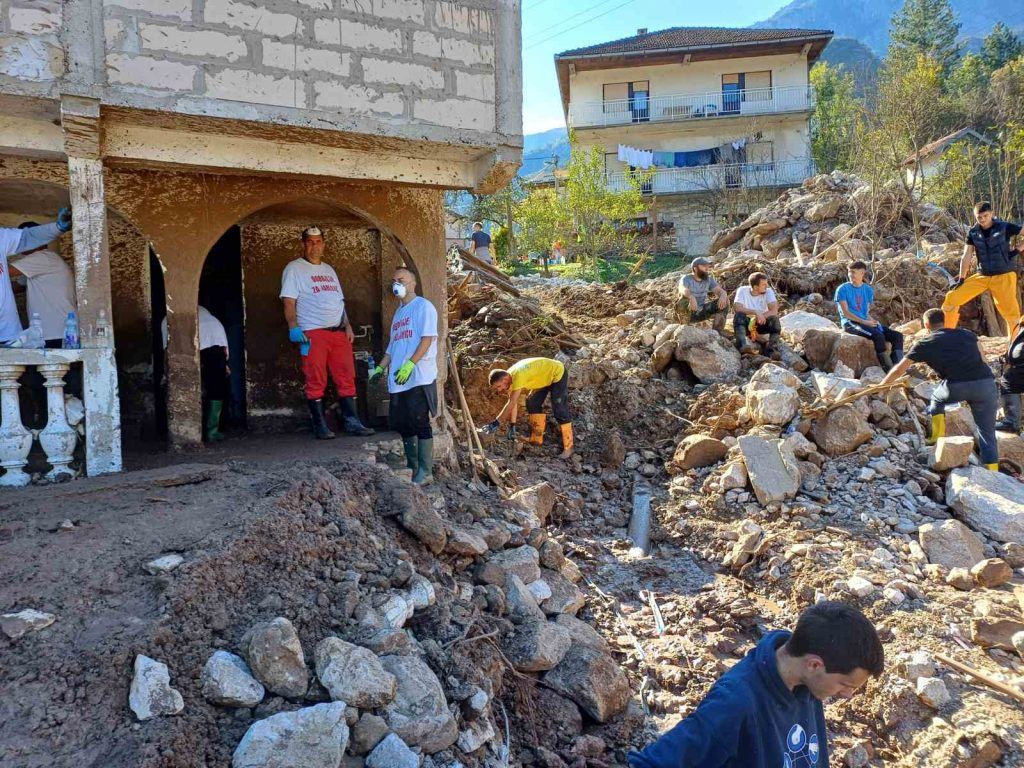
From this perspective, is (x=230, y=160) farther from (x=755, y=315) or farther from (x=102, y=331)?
(x=755, y=315)

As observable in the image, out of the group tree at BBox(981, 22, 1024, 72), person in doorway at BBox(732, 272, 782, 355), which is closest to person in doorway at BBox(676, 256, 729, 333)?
person in doorway at BBox(732, 272, 782, 355)

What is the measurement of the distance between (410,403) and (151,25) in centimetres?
315

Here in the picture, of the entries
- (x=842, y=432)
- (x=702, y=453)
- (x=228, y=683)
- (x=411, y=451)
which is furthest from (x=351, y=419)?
(x=842, y=432)

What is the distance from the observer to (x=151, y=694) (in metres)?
2.66

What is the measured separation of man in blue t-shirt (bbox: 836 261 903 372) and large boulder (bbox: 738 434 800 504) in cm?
251

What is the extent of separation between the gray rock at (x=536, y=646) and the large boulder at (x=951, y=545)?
3.40 m

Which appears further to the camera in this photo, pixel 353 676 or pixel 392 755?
pixel 353 676

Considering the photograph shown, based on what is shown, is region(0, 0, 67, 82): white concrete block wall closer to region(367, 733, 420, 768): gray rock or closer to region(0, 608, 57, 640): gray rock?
region(0, 608, 57, 640): gray rock

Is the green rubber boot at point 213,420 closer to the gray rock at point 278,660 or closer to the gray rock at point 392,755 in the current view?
the gray rock at point 278,660

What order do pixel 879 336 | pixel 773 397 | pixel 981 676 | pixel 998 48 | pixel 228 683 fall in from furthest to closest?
pixel 998 48
pixel 879 336
pixel 773 397
pixel 981 676
pixel 228 683

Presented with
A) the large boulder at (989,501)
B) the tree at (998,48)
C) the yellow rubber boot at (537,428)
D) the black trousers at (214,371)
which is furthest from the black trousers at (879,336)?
the tree at (998,48)

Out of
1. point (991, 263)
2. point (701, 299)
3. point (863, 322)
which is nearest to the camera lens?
point (991, 263)

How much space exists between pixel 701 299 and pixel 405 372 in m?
5.97

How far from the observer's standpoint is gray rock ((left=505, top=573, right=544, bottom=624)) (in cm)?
455
